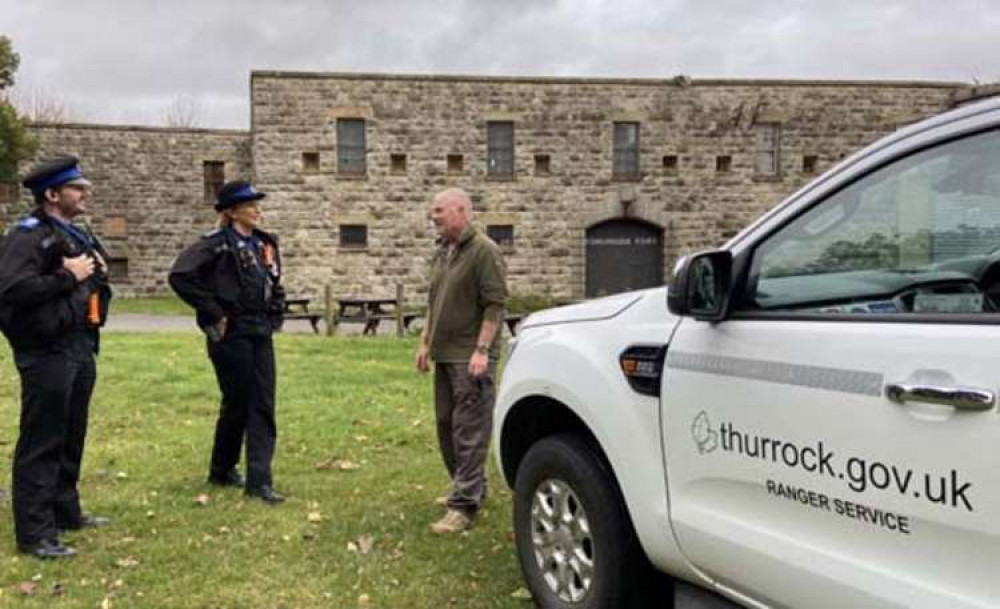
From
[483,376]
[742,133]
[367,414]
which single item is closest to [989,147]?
[483,376]

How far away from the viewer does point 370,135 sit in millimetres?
30438

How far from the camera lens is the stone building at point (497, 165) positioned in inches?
1191

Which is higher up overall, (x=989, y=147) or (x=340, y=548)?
(x=989, y=147)

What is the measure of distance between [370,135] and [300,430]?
74.2ft

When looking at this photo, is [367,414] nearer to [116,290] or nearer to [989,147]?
[989,147]

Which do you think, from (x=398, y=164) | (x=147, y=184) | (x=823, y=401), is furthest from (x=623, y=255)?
(x=823, y=401)

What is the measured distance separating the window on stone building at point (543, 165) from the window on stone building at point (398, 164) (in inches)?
166

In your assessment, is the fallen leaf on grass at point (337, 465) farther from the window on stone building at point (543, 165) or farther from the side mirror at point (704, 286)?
the window on stone building at point (543, 165)

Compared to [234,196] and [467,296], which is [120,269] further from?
[467,296]

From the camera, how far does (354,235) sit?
Answer: 30.7 metres

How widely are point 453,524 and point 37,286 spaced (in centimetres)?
259

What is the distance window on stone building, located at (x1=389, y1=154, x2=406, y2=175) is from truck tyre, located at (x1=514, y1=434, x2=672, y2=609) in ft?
88.0

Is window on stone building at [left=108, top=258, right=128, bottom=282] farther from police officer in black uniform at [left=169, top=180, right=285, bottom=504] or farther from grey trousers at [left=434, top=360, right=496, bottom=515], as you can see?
grey trousers at [left=434, top=360, right=496, bottom=515]

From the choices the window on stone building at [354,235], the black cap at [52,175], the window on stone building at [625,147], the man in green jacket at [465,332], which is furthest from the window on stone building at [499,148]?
the black cap at [52,175]
